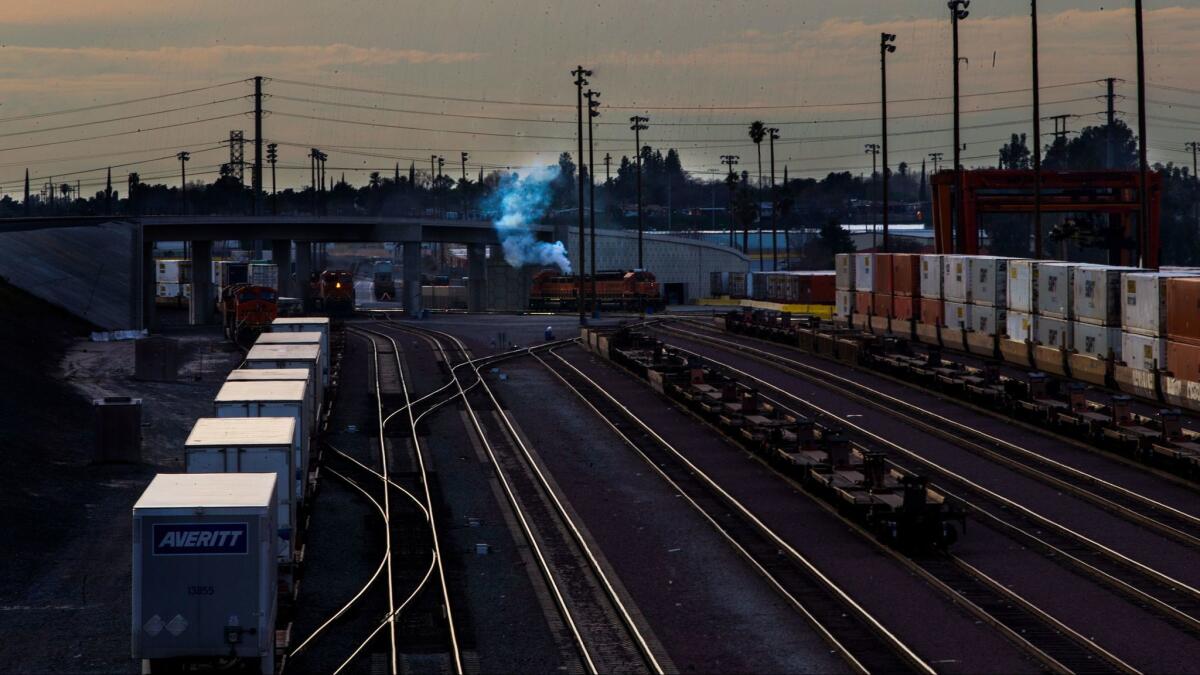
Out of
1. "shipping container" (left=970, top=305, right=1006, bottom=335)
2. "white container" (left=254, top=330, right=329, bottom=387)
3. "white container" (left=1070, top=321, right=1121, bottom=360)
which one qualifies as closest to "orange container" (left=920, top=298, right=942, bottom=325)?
"shipping container" (left=970, top=305, right=1006, bottom=335)

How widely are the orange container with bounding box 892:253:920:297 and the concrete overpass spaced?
39009mm

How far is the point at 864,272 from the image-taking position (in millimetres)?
65250

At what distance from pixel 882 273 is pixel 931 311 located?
551 cm

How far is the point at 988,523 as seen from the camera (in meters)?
26.7

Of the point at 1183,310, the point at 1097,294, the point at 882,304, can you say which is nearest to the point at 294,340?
the point at 1097,294

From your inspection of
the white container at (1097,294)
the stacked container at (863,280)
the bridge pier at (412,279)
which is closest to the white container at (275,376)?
Result: the white container at (1097,294)

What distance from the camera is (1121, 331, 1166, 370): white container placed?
3906 cm

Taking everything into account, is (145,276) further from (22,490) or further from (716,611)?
(716,611)

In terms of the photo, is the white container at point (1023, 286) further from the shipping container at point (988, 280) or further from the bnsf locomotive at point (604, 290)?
the bnsf locomotive at point (604, 290)

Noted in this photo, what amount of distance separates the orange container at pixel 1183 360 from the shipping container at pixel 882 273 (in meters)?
23.4

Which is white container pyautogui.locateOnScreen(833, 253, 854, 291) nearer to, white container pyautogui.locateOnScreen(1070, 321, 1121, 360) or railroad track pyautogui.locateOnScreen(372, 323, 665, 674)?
white container pyautogui.locateOnScreen(1070, 321, 1121, 360)

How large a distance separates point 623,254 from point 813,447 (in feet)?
310

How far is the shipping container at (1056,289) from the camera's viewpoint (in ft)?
149

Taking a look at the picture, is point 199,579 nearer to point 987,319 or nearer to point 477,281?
point 987,319
